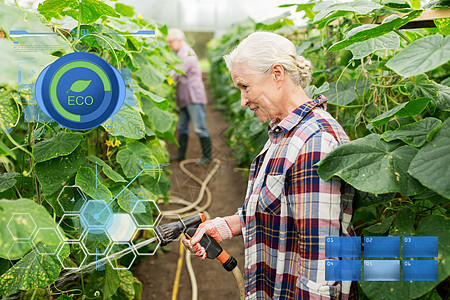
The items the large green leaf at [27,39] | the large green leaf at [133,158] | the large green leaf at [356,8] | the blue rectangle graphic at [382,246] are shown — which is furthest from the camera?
the large green leaf at [133,158]

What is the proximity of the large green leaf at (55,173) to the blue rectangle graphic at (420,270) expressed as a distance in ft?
2.95

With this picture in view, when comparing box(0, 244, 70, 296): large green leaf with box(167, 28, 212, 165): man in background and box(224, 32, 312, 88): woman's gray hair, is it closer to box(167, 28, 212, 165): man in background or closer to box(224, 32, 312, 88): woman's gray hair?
box(224, 32, 312, 88): woman's gray hair

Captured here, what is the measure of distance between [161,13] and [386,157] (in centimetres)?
916

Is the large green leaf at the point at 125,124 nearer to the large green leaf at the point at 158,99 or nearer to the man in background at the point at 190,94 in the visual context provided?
the large green leaf at the point at 158,99

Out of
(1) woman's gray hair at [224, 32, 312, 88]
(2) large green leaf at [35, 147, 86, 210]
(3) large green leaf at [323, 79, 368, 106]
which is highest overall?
(1) woman's gray hair at [224, 32, 312, 88]

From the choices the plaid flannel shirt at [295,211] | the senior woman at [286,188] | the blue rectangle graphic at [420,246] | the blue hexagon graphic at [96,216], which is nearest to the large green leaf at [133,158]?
the blue hexagon graphic at [96,216]

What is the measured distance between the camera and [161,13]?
9.19 metres

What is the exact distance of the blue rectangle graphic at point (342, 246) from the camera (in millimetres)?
934

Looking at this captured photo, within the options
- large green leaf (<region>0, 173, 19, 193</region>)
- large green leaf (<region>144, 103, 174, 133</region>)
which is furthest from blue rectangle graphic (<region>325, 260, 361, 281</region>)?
large green leaf (<region>144, 103, 174, 133</region>)

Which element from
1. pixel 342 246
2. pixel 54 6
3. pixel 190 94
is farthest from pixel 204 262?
pixel 190 94

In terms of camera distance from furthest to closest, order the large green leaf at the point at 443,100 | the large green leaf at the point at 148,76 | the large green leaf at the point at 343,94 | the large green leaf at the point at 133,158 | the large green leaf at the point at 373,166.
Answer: the large green leaf at the point at 148,76
the large green leaf at the point at 343,94
the large green leaf at the point at 133,158
the large green leaf at the point at 443,100
the large green leaf at the point at 373,166

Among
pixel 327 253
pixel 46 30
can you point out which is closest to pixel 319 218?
pixel 327 253

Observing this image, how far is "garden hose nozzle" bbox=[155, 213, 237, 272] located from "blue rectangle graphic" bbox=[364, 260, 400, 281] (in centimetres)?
48

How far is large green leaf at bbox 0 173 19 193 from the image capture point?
98cm
